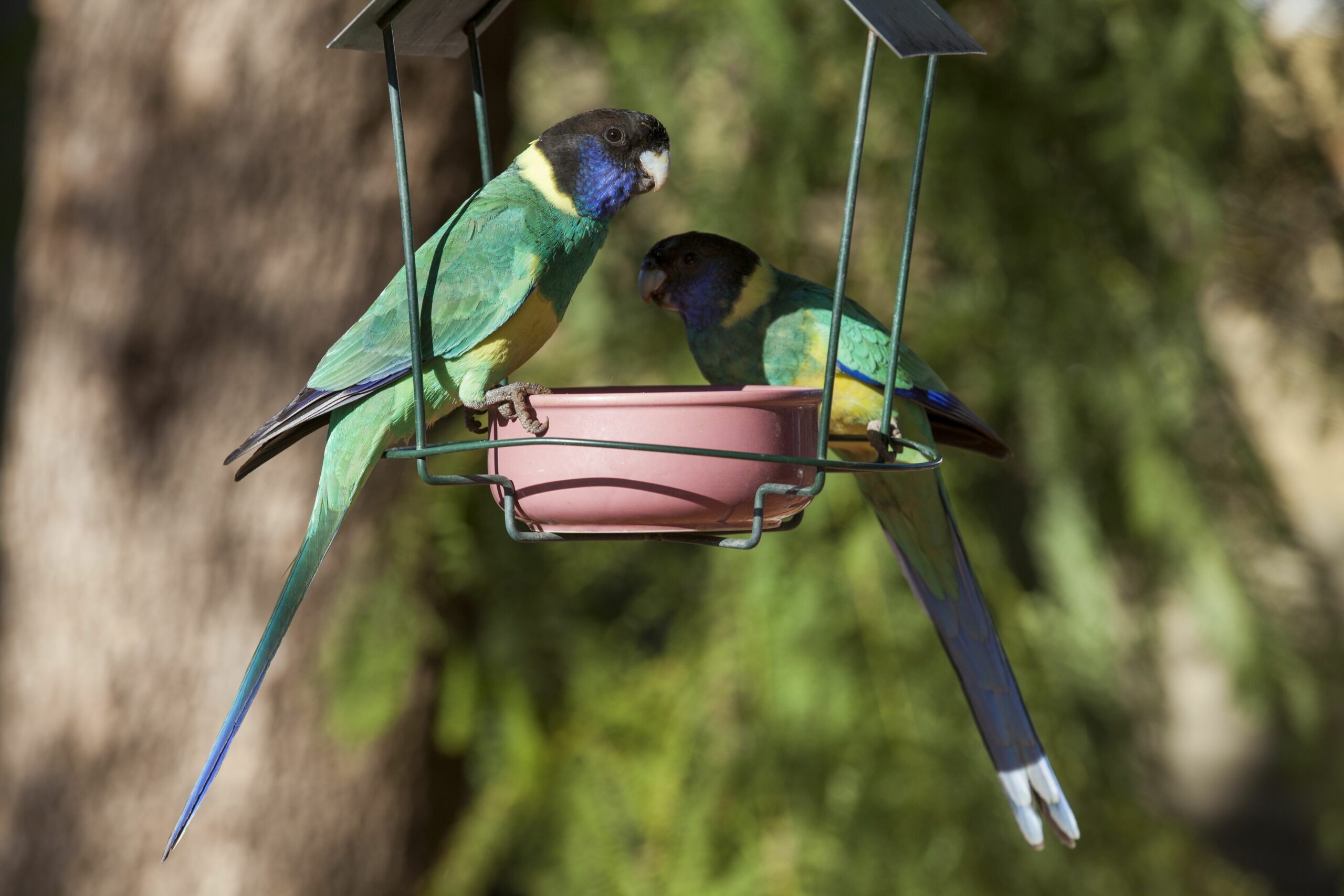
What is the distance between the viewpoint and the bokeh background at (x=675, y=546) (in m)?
3.37

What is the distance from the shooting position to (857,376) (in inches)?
104

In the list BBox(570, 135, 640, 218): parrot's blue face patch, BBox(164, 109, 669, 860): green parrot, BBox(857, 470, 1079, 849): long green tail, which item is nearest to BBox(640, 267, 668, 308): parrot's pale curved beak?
BBox(164, 109, 669, 860): green parrot

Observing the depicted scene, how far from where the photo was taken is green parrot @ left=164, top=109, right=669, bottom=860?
218 cm

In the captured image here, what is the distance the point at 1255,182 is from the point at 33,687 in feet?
13.8

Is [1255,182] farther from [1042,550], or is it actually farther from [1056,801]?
[1056,801]

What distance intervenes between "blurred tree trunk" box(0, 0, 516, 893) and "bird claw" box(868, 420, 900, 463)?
1.82 meters

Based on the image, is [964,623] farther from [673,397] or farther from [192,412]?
[192,412]

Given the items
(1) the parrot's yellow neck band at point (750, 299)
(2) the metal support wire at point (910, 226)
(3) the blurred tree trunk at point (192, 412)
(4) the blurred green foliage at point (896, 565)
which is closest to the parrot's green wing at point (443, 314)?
(1) the parrot's yellow neck band at point (750, 299)

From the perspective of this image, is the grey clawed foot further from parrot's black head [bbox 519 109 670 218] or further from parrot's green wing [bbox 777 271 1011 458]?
parrot's green wing [bbox 777 271 1011 458]

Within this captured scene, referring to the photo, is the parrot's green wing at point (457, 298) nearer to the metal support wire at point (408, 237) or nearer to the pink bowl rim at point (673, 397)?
the metal support wire at point (408, 237)

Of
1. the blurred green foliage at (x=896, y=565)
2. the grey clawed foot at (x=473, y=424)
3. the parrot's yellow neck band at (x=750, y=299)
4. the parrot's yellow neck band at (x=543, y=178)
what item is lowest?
the blurred green foliage at (x=896, y=565)

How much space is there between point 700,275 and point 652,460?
91 cm

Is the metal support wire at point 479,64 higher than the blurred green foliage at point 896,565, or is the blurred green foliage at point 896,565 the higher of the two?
the metal support wire at point 479,64

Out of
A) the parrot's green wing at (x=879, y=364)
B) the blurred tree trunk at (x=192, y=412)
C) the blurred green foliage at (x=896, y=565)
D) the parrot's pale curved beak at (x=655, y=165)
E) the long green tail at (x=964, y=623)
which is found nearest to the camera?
the parrot's pale curved beak at (x=655, y=165)
